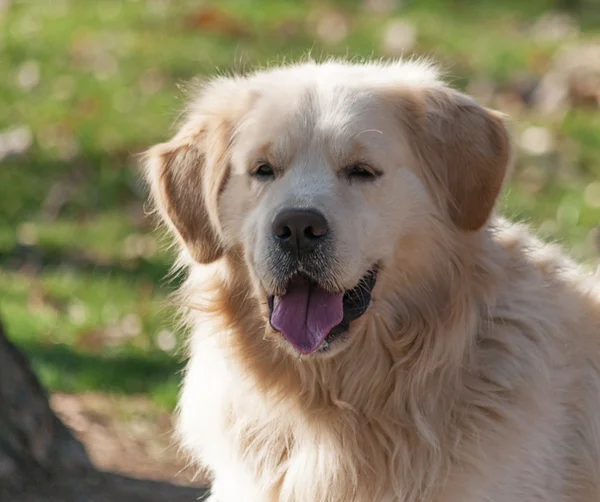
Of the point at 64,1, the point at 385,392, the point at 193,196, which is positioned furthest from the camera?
the point at 64,1

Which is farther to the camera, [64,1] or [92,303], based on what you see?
[64,1]

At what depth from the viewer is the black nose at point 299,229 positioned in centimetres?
355

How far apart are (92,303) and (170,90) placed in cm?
331

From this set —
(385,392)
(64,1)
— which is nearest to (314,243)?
(385,392)

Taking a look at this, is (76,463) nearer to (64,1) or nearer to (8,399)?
(8,399)

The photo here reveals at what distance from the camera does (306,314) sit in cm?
373

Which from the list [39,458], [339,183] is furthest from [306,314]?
[39,458]

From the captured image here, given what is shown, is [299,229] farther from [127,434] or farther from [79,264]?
[79,264]

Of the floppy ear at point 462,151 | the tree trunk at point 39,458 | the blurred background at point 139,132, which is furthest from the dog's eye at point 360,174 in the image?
the tree trunk at point 39,458

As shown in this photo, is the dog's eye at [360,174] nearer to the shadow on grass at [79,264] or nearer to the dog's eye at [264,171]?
the dog's eye at [264,171]

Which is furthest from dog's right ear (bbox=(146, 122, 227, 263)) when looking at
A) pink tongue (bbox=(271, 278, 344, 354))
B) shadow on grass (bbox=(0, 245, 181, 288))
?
shadow on grass (bbox=(0, 245, 181, 288))

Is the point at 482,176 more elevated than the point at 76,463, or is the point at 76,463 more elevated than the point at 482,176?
the point at 482,176

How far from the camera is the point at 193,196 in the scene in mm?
4078

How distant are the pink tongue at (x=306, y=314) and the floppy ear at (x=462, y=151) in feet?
1.71
